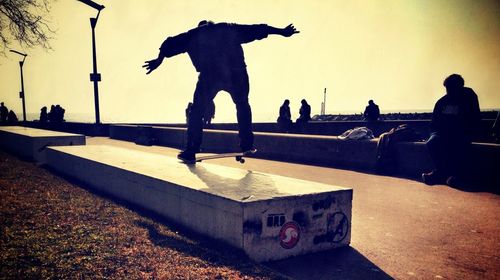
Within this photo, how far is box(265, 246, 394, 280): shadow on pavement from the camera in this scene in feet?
9.67

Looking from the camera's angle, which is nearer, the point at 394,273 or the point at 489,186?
the point at 394,273

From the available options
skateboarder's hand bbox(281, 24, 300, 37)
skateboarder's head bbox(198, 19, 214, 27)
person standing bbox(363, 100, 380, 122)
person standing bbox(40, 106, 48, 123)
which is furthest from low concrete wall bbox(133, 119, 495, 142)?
person standing bbox(40, 106, 48, 123)

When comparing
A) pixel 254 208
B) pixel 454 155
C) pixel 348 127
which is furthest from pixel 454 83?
pixel 348 127

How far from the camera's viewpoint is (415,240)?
384 cm

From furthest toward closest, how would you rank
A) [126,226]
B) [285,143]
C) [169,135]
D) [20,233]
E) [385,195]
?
1. [169,135]
2. [285,143]
3. [385,195]
4. [126,226]
5. [20,233]

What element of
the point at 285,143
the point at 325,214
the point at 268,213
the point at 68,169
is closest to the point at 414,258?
the point at 325,214

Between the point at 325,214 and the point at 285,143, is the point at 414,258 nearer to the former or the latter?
the point at 325,214

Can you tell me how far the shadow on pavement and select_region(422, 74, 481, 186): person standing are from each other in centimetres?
460

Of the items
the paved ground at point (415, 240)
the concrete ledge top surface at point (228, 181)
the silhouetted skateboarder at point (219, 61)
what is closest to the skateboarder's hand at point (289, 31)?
the silhouetted skateboarder at point (219, 61)

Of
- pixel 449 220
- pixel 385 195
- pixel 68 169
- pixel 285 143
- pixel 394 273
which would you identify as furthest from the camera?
pixel 285 143

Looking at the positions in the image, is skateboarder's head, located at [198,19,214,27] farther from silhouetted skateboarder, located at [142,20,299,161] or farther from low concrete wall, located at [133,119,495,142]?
low concrete wall, located at [133,119,495,142]

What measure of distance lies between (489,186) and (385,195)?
7.34 ft

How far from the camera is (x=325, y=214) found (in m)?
3.56

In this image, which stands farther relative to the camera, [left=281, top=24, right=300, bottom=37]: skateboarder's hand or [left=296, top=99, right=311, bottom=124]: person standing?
[left=296, top=99, right=311, bottom=124]: person standing
